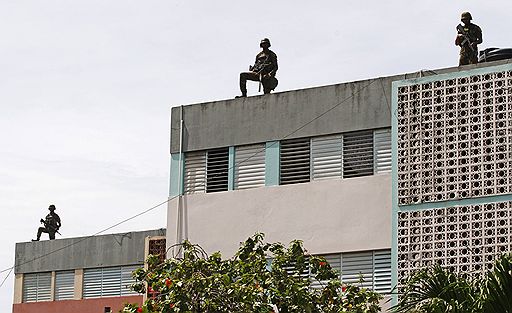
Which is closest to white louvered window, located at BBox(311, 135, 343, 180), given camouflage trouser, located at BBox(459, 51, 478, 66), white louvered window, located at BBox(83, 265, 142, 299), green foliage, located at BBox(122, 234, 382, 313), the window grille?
camouflage trouser, located at BBox(459, 51, 478, 66)

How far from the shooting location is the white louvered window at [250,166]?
28.7 metres

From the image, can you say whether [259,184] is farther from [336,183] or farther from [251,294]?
[251,294]

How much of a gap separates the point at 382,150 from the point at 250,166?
3.25 meters

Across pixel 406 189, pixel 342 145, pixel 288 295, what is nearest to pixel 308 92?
pixel 342 145

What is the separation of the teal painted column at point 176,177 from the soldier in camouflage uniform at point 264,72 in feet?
6.73

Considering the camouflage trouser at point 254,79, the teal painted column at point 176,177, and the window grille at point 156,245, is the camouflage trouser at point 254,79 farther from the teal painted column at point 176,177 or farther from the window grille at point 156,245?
the window grille at point 156,245

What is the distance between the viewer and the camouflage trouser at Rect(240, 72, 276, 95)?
2952 cm

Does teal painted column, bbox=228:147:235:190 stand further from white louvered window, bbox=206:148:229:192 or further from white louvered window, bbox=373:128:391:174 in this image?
white louvered window, bbox=373:128:391:174

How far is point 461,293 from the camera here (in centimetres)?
1792

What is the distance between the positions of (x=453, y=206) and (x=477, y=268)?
1.35 metres

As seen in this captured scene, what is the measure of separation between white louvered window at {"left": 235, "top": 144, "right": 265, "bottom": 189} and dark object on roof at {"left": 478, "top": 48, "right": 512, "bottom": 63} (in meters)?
5.14

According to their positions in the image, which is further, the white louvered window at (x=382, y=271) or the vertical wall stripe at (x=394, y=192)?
the white louvered window at (x=382, y=271)

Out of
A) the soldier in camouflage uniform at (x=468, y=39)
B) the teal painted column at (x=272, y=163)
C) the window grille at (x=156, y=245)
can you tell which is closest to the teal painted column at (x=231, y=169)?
the teal painted column at (x=272, y=163)

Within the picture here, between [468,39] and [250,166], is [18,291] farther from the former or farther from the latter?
[468,39]
